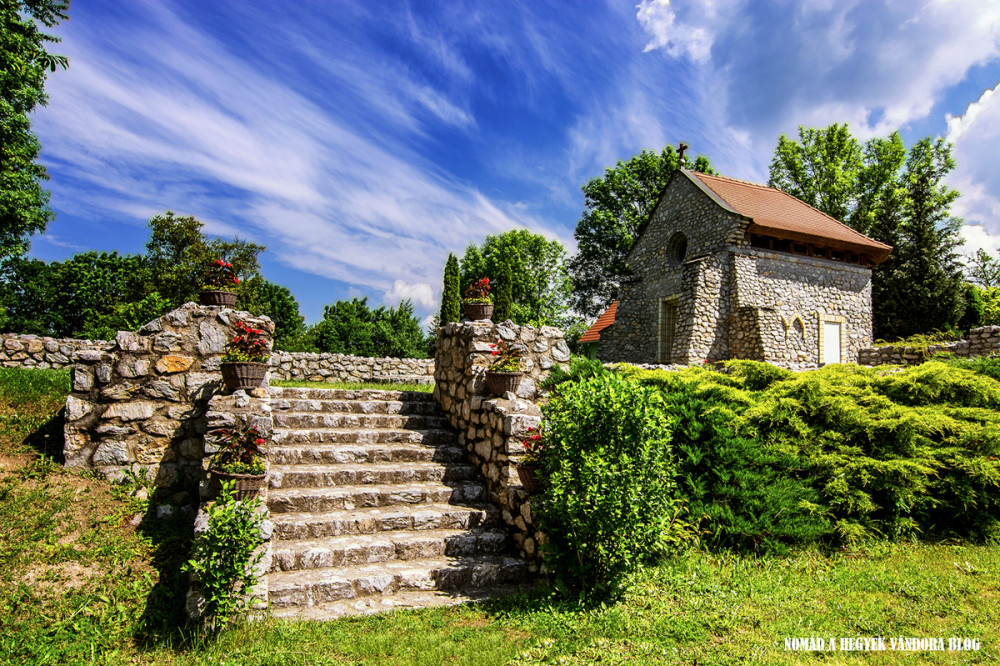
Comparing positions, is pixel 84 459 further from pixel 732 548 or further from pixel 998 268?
pixel 998 268

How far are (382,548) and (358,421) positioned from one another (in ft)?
8.19

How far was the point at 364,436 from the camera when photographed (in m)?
6.57

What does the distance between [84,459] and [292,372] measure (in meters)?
7.52

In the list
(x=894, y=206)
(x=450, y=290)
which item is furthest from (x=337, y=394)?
(x=894, y=206)

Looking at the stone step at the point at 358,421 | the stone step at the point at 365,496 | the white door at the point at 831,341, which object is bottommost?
the stone step at the point at 365,496

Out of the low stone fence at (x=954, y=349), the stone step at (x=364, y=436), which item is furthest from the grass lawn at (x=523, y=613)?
the low stone fence at (x=954, y=349)

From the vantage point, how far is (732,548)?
16.3 feet

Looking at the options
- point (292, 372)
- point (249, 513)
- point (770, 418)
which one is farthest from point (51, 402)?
point (770, 418)

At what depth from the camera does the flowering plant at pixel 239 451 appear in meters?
4.56

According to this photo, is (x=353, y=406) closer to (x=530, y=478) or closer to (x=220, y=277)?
(x=220, y=277)

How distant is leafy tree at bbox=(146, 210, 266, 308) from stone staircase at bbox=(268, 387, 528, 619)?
16.4 m

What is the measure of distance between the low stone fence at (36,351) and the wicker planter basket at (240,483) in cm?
909

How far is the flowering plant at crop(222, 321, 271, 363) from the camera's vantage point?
18.9 ft

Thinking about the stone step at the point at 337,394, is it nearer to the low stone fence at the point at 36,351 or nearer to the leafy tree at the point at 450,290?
the low stone fence at the point at 36,351
